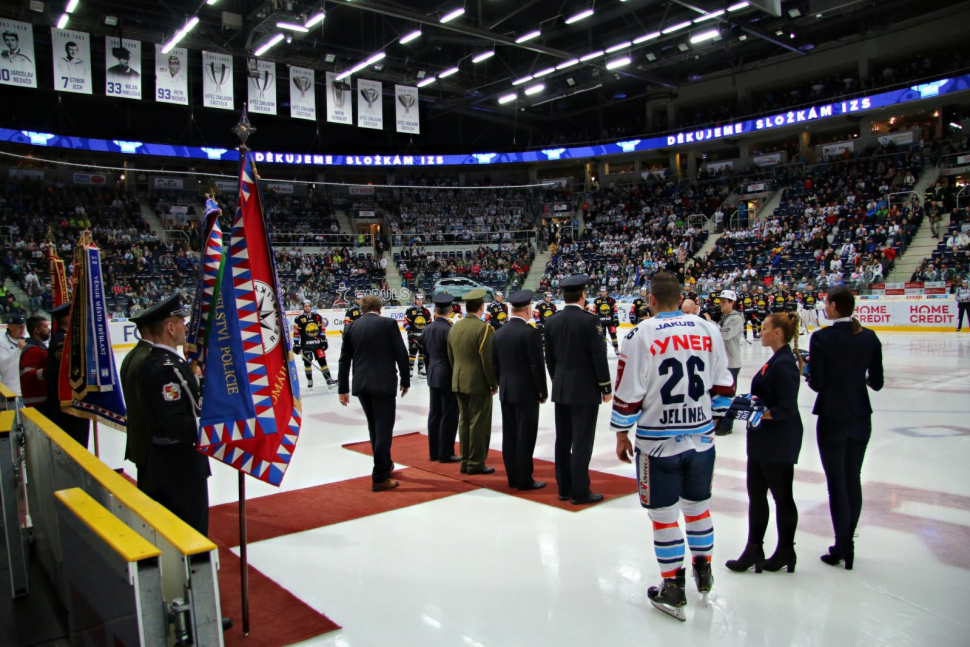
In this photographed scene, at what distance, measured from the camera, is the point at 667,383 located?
355cm

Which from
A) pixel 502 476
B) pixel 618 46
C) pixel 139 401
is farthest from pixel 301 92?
pixel 139 401

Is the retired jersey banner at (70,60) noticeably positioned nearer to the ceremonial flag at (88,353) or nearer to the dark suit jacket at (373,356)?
the ceremonial flag at (88,353)

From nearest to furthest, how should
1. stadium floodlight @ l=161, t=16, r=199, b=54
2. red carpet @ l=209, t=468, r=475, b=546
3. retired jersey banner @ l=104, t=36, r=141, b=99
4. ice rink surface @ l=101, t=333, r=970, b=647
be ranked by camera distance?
ice rink surface @ l=101, t=333, r=970, b=647 < red carpet @ l=209, t=468, r=475, b=546 < retired jersey banner @ l=104, t=36, r=141, b=99 < stadium floodlight @ l=161, t=16, r=199, b=54

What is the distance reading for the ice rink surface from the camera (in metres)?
3.36

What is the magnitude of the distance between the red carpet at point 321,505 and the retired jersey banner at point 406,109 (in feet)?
68.1

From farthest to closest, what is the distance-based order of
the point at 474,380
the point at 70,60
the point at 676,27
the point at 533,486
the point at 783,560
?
the point at 676,27 → the point at 70,60 → the point at 474,380 → the point at 533,486 → the point at 783,560

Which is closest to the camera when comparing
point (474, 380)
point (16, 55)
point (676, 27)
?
point (474, 380)

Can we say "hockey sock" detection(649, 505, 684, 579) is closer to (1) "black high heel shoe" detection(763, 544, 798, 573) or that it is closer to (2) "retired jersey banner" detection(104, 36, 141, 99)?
(1) "black high heel shoe" detection(763, 544, 798, 573)

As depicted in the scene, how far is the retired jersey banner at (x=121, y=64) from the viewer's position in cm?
1939

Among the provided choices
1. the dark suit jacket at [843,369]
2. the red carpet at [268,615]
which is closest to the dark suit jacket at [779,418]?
the dark suit jacket at [843,369]

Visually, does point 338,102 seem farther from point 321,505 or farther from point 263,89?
point 321,505

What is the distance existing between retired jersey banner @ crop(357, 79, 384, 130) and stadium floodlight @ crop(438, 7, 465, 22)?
3.97 metres

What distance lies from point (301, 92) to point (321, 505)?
1968 centimetres

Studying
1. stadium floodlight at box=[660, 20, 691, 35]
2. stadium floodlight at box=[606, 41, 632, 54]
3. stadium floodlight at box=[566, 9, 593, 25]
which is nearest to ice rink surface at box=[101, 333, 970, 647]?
stadium floodlight at box=[566, 9, 593, 25]
